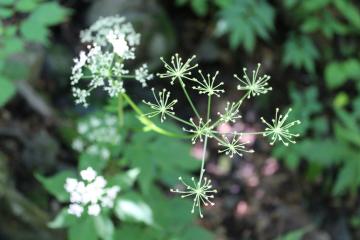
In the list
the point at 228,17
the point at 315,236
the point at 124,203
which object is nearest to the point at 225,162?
the point at 315,236

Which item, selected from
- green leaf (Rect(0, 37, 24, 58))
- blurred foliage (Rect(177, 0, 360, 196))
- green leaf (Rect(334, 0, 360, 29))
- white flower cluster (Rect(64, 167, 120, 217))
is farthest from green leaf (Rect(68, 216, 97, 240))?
green leaf (Rect(334, 0, 360, 29))

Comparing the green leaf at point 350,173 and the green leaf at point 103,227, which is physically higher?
the green leaf at point 350,173

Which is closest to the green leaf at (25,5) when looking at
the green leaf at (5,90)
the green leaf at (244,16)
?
the green leaf at (5,90)

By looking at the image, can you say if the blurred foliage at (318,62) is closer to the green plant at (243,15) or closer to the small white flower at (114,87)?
the green plant at (243,15)

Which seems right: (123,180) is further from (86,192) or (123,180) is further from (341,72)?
(341,72)

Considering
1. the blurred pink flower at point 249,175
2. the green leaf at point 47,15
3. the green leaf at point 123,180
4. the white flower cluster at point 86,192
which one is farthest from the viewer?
the blurred pink flower at point 249,175

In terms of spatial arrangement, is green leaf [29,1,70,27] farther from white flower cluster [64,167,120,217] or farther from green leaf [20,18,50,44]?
white flower cluster [64,167,120,217]

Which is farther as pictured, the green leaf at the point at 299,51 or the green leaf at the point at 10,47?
the green leaf at the point at 299,51

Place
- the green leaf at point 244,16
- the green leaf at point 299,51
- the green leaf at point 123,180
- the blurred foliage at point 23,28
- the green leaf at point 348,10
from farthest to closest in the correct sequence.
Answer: the green leaf at point 299,51 < the green leaf at point 348,10 < the green leaf at point 244,16 < the blurred foliage at point 23,28 < the green leaf at point 123,180
